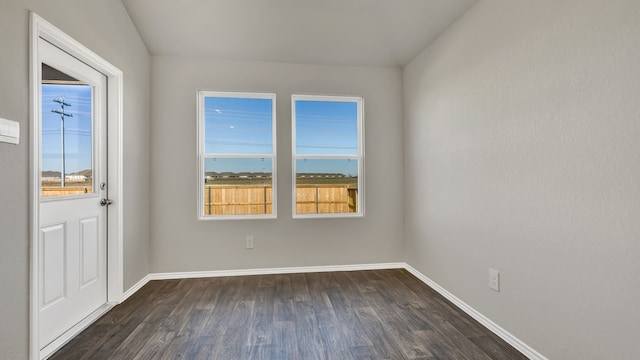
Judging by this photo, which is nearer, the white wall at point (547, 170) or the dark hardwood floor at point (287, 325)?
the white wall at point (547, 170)

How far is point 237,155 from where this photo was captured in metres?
3.31

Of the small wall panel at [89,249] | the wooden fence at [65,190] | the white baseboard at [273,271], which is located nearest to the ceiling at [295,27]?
the wooden fence at [65,190]

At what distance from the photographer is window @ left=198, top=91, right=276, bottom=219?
327cm

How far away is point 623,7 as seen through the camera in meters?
1.30

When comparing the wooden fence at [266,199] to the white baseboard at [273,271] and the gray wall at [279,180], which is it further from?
the white baseboard at [273,271]

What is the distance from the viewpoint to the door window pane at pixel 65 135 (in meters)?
1.89

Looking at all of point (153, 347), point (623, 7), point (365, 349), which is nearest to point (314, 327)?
point (365, 349)

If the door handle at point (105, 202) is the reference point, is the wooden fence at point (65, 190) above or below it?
above

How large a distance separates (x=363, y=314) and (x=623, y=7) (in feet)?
7.79

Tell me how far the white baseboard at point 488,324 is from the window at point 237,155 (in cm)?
188

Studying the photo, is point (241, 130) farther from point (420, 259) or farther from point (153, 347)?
point (420, 259)

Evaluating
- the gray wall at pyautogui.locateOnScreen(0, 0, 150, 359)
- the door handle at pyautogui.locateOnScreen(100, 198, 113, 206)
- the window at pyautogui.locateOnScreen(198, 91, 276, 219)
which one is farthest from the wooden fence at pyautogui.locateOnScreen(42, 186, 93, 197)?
the window at pyautogui.locateOnScreen(198, 91, 276, 219)

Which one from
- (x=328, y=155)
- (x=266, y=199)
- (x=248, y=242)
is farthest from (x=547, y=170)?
(x=248, y=242)
